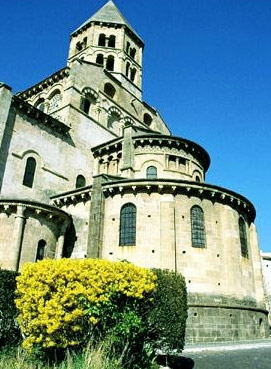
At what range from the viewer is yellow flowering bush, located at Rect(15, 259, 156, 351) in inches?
300

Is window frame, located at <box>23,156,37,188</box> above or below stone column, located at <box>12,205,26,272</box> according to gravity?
above

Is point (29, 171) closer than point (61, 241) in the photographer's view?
No

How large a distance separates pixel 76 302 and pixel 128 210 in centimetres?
1139

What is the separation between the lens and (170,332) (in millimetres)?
8992

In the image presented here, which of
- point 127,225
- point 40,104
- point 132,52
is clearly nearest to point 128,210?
point 127,225

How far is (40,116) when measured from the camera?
76.5 ft

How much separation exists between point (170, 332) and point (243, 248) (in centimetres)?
1297

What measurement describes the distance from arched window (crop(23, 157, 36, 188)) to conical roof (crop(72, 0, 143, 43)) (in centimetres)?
2344

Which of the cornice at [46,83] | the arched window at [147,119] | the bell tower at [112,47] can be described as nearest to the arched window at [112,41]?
the bell tower at [112,47]

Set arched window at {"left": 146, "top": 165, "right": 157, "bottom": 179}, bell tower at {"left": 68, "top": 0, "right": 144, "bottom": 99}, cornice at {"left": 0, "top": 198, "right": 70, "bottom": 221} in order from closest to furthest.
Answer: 1. cornice at {"left": 0, "top": 198, "right": 70, "bottom": 221}
2. arched window at {"left": 146, "top": 165, "right": 157, "bottom": 179}
3. bell tower at {"left": 68, "top": 0, "right": 144, "bottom": 99}

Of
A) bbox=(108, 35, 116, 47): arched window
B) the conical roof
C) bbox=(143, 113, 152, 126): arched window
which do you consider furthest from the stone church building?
the conical roof

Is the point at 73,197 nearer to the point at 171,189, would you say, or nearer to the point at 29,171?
the point at 29,171

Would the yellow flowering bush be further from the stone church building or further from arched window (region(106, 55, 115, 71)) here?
arched window (region(106, 55, 115, 71))

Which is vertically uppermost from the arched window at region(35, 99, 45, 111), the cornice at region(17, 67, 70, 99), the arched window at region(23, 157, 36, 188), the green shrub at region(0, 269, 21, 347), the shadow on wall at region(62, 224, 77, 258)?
the cornice at region(17, 67, 70, 99)
